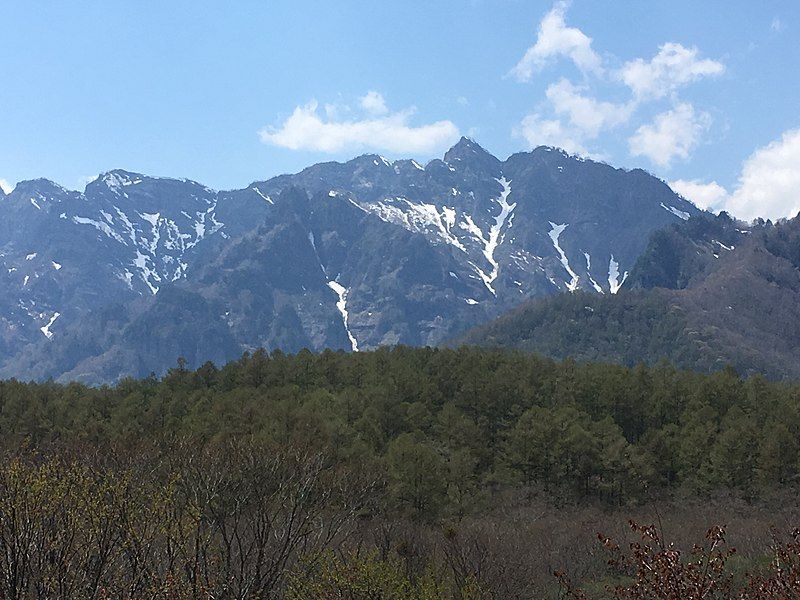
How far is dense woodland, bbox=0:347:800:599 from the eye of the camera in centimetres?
2600

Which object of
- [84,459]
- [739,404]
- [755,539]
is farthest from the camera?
[739,404]

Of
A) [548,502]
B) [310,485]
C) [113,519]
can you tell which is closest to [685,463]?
[548,502]

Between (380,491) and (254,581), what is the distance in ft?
127

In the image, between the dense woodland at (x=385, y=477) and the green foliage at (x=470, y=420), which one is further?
the green foliage at (x=470, y=420)

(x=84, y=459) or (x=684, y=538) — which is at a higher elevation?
(x=84, y=459)

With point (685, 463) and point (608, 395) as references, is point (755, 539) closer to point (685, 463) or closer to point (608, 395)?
point (685, 463)

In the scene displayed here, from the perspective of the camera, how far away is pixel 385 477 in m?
72.6

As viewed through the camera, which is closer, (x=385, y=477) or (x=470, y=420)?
(x=385, y=477)

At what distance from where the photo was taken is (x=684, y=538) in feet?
200

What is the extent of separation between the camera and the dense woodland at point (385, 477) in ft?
85.3

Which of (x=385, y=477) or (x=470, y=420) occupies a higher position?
(x=470, y=420)

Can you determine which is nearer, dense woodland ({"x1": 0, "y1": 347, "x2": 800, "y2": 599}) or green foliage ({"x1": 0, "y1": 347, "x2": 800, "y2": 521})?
dense woodland ({"x1": 0, "y1": 347, "x2": 800, "y2": 599})

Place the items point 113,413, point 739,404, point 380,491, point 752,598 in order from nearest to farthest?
point 752,598
point 380,491
point 113,413
point 739,404

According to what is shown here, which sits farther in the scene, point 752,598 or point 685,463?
point 685,463
